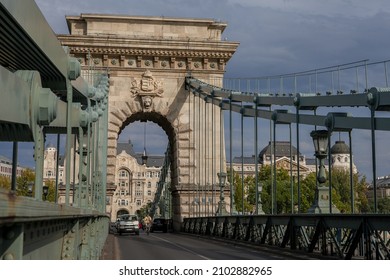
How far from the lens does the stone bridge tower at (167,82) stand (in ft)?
159

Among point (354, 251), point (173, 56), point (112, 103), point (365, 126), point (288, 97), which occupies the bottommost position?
point (354, 251)

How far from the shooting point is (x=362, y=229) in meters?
15.2

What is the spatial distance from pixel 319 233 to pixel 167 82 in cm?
3193

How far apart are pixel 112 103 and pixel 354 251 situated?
113ft

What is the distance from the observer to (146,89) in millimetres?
48562

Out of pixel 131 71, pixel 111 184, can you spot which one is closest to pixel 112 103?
pixel 131 71

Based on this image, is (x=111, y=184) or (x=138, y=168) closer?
(x=111, y=184)

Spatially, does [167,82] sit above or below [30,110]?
above


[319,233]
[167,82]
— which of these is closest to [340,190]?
[167,82]

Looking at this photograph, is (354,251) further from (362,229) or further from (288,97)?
(288,97)

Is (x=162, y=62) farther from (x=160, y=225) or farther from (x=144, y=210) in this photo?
(x=144, y=210)

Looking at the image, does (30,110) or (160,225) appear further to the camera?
(160,225)

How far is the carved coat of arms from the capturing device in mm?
48562

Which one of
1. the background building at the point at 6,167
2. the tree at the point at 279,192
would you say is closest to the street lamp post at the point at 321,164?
the background building at the point at 6,167
